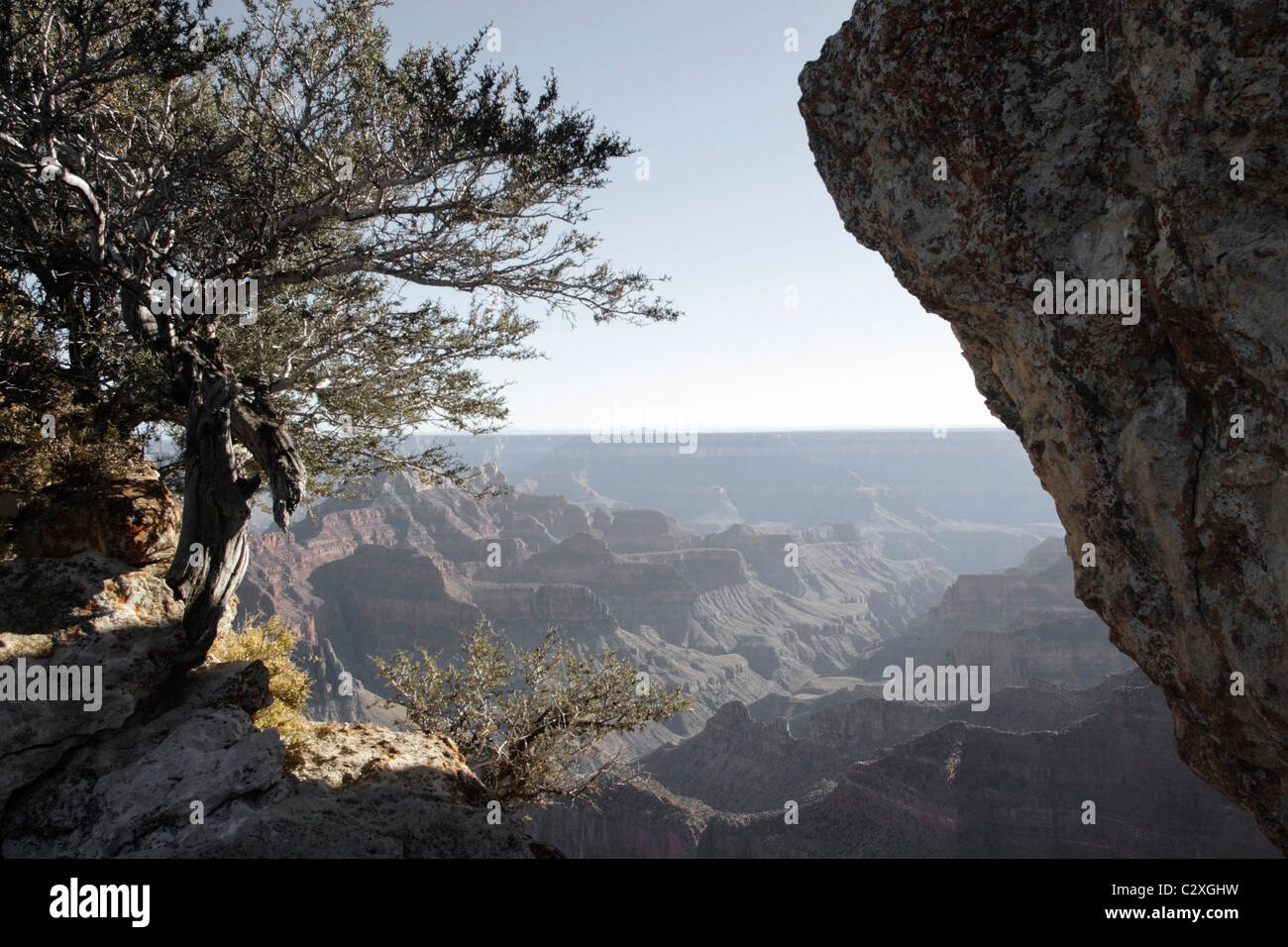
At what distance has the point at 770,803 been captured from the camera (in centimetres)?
4412

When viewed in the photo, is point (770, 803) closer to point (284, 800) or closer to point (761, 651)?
point (284, 800)

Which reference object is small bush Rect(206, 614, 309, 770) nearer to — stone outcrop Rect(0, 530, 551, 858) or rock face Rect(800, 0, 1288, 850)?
stone outcrop Rect(0, 530, 551, 858)

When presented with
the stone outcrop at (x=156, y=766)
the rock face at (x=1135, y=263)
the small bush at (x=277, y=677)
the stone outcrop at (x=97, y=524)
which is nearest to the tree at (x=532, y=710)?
the small bush at (x=277, y=677)

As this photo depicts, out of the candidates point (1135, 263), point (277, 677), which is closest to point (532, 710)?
point (277, 677)

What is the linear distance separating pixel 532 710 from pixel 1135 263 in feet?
30.7

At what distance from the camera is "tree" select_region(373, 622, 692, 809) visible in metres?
9.92

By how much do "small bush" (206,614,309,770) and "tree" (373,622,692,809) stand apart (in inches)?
66.0

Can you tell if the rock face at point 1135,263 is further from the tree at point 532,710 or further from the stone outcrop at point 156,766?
the tree at point 532,710

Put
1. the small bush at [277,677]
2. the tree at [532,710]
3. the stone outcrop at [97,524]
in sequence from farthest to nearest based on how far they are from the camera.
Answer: the tree at [532,710]
the small bush at [277,677]
the stone outcrop at [97,524]

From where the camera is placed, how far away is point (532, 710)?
10.8m

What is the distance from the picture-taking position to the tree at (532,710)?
32.6 ft

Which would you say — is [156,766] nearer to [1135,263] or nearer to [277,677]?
[277,677]

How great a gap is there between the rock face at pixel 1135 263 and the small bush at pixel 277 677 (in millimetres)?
7866
